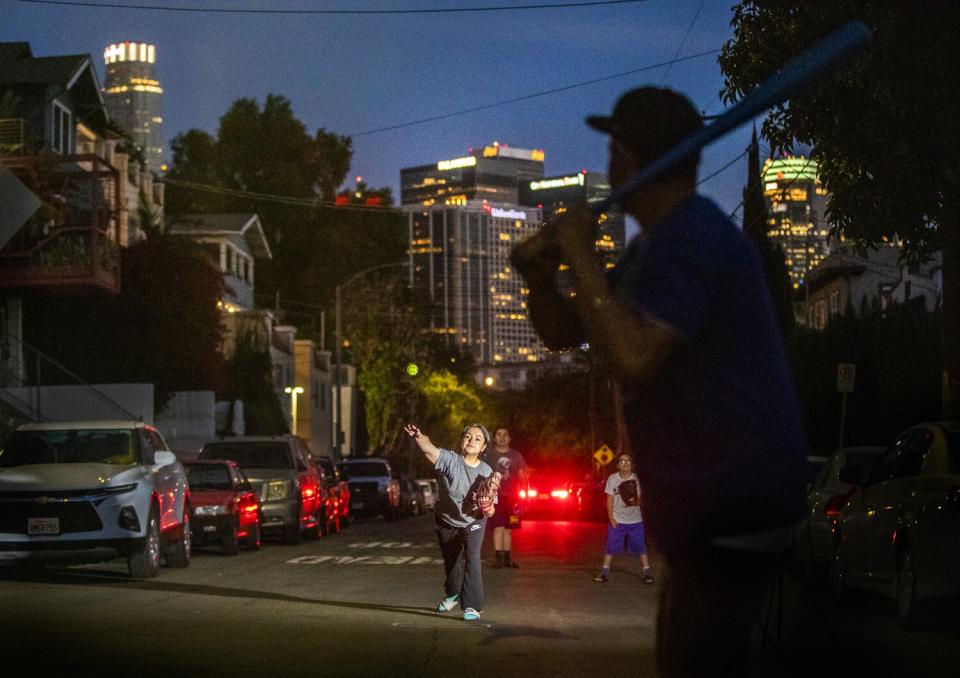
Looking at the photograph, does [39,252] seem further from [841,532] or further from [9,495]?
[841,532]

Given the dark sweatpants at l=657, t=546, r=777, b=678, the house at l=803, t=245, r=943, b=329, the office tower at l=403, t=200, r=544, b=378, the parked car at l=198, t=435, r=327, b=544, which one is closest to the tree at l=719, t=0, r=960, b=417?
the dark sweatpants at l=657, t=546, r=777, b=678

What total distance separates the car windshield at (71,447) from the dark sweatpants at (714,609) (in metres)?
17.2

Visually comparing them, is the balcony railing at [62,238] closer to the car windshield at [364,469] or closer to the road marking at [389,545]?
the car windshield at [364,469]

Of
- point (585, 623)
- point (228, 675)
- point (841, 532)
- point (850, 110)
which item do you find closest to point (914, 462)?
point (841, 532)

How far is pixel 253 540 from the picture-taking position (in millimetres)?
26750

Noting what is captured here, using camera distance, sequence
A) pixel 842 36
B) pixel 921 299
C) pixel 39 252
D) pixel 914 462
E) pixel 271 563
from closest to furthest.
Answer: pixel 842 36, pixel 914 462, pixel 271 563, pixel 39 252, pixel 921 299

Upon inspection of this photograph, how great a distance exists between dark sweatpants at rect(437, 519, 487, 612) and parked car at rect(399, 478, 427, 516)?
3538cm

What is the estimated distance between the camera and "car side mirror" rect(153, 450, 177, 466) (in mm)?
20750

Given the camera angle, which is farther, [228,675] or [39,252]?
[39,252]

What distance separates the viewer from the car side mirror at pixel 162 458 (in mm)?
20750

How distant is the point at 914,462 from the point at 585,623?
3146mm

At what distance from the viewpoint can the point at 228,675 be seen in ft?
34.8

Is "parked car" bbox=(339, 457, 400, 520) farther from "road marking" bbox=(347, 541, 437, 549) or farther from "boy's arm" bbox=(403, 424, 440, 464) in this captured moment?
"boy's arm" bbox=(403, 424, 440, 464)

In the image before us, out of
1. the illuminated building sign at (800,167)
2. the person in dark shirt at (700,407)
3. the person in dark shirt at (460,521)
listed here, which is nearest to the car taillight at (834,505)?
the person in dark shirt at (460,521)
